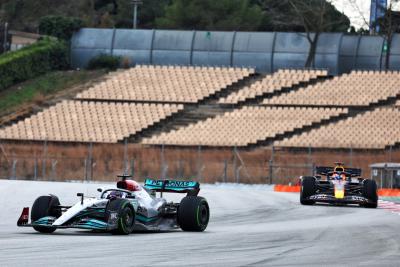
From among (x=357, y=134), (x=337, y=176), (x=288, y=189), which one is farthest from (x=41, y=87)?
(x=337, y=176)

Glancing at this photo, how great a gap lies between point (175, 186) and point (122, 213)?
9.54 feet

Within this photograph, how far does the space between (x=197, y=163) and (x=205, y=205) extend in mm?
32563

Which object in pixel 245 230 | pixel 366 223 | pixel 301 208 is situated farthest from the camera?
pixel 301 208

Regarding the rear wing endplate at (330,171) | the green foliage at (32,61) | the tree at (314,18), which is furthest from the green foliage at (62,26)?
the rear wing endplate at (330,171)

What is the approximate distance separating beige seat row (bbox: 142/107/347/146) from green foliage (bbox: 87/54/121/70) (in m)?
11.9

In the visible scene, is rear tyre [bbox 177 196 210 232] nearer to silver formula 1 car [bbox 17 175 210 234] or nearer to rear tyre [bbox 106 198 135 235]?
silver formula 1 car [bbox 17 175 210 234]

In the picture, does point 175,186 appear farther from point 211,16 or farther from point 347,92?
point 211,16

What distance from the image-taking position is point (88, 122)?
57.3m

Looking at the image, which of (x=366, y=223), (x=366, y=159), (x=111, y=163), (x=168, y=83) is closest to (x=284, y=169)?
(x=366, y=159)

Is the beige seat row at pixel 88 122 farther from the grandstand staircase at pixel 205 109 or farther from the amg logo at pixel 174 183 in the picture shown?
the amg logo at pixel 174 183

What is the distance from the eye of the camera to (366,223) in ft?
74.5

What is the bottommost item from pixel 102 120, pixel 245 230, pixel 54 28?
pixel 245 230

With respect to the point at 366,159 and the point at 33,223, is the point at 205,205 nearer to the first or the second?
the point at 33,223

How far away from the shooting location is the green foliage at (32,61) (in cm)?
6475
